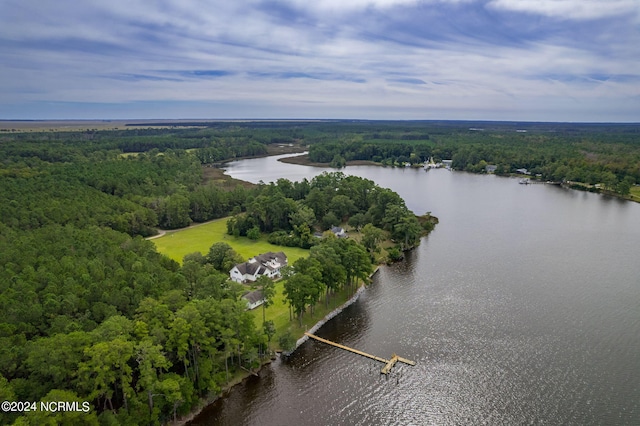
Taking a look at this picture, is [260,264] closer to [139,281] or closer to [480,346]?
[139,281]

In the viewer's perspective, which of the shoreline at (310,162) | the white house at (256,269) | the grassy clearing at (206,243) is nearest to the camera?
the white house at (256,269)

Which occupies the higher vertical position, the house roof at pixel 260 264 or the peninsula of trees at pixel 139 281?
the peninsula of trees at pixel 139 281

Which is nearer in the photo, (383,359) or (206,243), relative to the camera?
(383,359)

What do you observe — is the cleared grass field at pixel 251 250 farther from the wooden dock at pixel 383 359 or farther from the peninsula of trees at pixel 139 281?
the wooden dock at pixel 383 359

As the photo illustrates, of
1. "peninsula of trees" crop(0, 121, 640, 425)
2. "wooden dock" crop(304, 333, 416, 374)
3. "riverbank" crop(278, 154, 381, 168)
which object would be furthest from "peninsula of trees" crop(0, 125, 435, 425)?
"riverbank" crop(278, 154, 381, 168)

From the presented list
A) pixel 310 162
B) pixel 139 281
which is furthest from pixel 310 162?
pixel 139 281

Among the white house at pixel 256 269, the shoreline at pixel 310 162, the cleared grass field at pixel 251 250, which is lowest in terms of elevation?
the cleared grass field at pixel 251 250

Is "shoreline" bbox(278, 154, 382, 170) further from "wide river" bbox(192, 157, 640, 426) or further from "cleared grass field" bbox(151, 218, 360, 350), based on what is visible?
"wide river" bbox(192, 157, 640, 426)

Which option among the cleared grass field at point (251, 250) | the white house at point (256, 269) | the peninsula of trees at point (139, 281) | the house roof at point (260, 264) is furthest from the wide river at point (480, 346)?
the house roof at point (260, 264)
